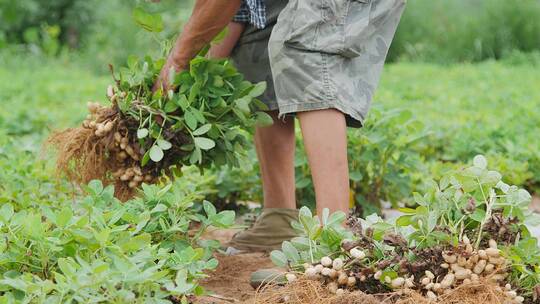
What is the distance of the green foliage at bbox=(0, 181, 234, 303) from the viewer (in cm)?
208

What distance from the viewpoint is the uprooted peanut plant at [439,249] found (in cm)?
241

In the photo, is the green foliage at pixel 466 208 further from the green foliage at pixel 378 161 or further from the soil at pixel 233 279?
the green foliage at pixel 378 161

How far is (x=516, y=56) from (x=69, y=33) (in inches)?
200

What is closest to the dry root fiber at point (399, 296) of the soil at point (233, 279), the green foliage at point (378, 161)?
the soil at point (233, 279)

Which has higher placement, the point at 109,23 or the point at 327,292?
the point at 109,23

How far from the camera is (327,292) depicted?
246 cm

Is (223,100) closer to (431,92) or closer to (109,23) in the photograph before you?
(431,92)

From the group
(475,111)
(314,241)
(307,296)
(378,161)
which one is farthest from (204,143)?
(475,111)

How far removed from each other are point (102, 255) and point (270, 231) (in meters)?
1.35

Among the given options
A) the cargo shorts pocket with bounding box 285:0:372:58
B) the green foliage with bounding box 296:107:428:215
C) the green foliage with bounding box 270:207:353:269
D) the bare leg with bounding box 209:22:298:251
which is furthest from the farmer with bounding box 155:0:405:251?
the green foliage with bounding box 296:107:428:215

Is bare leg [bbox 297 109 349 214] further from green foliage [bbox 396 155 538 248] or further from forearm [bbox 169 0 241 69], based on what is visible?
forearm [bbox 169 0 241 69]

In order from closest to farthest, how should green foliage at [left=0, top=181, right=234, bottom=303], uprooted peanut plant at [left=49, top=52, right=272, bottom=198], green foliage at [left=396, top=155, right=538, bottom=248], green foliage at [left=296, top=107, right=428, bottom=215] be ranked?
green foliage at [left=0, top=181, right=234, bottom=303]
green foliage at [left=396, top=155, right=538, bottom=248]
uprooted peanut plant at [left=49, top=52, right=272, bottom=198]
green foliage at [left=296, top=107, right=428, bottom=215]

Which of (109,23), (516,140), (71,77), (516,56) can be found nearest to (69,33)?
(109,23)

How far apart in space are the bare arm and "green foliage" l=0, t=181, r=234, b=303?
1.85 ft
